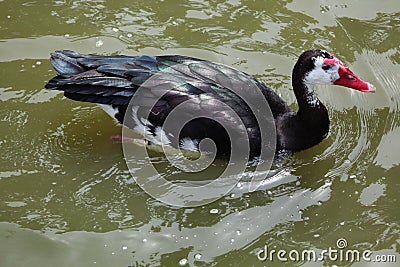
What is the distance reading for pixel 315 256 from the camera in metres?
4.52

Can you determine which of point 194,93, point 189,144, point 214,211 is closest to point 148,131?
point 189,144

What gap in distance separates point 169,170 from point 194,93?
23.2 inches

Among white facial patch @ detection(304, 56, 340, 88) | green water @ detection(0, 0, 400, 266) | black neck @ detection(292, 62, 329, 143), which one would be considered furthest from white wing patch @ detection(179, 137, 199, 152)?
white facial patch @ detection(304, 56, 340, 88)

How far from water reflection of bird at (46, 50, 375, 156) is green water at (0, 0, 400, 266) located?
0.25 meters

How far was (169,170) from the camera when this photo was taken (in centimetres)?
517

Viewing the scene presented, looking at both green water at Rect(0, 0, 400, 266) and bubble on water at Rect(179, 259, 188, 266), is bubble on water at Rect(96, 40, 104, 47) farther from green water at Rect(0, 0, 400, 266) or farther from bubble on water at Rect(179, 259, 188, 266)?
bubble on water at Rect(179, 259, 188, 266)

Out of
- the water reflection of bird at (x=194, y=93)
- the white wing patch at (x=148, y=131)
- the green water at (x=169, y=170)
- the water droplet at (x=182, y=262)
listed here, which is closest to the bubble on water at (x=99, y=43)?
→ the green water at (x=169, y=170)

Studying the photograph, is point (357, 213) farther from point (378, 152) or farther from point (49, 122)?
point (49, 122)

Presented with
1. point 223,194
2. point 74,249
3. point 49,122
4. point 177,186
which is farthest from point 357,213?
point 49,122

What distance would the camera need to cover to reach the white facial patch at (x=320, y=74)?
203 inches

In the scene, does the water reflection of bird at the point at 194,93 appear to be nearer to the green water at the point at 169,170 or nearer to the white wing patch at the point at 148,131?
the white wing patch at the point at 148,131

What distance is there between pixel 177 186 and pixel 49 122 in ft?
3.97

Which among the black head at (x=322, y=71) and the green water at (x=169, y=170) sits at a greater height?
the black head at (x=322, y=71)

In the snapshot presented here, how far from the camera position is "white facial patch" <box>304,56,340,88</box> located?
5152mm
